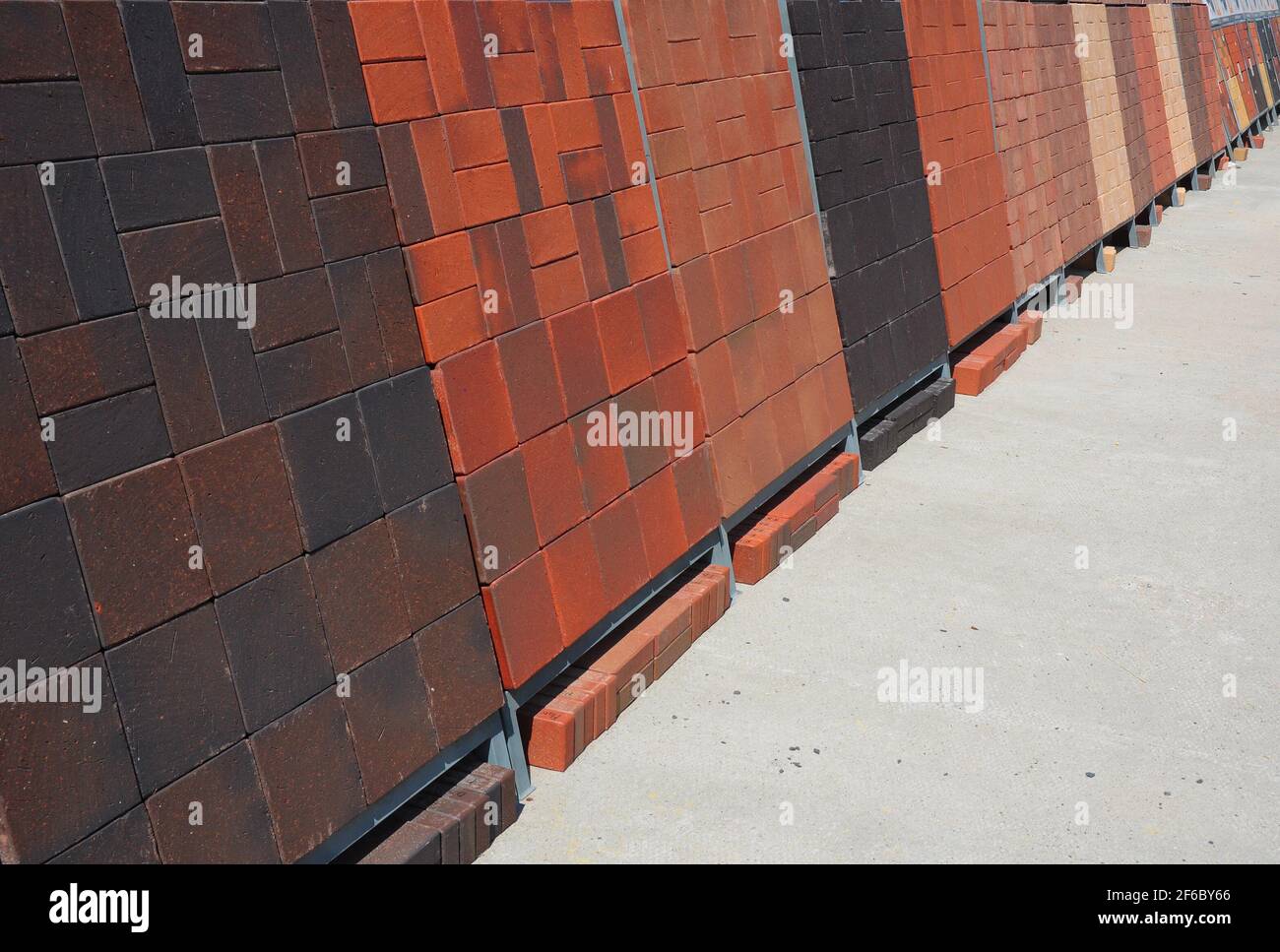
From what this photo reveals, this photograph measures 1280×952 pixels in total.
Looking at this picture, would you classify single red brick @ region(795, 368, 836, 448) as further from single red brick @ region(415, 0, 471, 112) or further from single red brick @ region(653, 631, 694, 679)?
single red brick @ region(415, 0, 471, 112)

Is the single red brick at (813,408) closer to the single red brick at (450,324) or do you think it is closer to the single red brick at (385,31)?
the single red brick at (450,324)

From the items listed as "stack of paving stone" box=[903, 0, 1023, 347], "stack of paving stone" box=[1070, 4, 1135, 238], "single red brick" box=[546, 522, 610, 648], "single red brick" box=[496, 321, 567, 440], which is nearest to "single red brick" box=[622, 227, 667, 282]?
"single red brick" box=[496, 321, 567, 440]

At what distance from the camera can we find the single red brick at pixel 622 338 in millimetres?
4910

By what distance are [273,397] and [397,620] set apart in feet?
2.70

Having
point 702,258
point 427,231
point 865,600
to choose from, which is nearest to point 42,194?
point 427,231

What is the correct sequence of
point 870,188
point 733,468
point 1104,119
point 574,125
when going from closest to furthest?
point 574,125, point 733,468, point 870,188, point 1104,119

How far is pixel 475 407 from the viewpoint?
4133 mm

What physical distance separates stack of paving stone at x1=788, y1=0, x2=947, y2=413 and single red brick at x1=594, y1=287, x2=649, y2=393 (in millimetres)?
2238

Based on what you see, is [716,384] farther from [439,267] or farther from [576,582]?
[439,267]

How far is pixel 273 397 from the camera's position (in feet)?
11.1

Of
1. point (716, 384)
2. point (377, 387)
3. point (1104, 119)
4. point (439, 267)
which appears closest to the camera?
point (377, 387)

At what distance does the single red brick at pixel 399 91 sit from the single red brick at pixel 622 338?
1156 millimetres

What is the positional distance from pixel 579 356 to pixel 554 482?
55cm

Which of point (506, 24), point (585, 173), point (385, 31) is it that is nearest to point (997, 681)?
point (585, 173)
